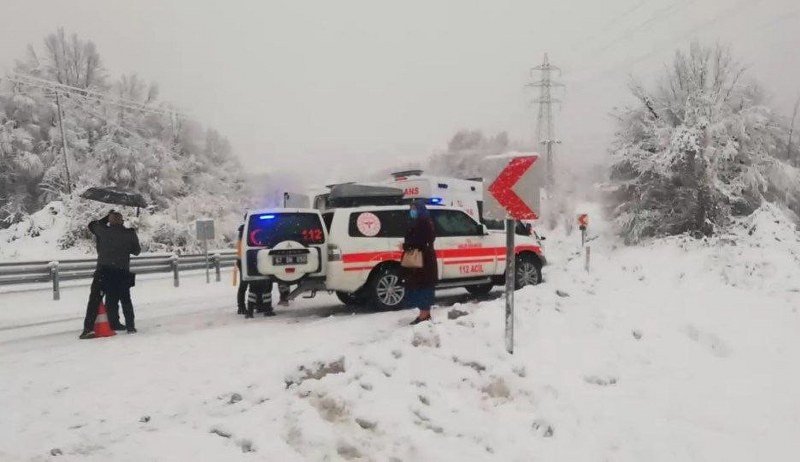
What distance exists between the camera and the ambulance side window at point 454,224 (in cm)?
1070

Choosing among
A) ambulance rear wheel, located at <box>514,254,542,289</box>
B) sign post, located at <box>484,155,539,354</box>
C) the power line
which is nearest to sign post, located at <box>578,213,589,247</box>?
ambulance rear wheel, located at <box>514,254,542,289</box>

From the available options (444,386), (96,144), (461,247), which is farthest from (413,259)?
(96,144)

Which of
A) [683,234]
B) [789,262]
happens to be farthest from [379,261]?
[683,234]

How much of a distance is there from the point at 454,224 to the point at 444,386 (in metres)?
6.05

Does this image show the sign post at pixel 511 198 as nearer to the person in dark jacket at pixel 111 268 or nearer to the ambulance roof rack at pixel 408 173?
the person in dark jacket at pixel 111 268

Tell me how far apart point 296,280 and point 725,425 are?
6.58 meters

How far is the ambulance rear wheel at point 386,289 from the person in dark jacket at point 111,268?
3883 mm

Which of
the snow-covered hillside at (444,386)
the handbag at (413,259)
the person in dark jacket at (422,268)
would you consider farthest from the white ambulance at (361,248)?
the handbag at (413,259)

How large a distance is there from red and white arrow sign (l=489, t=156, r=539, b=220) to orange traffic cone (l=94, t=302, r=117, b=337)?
656cm

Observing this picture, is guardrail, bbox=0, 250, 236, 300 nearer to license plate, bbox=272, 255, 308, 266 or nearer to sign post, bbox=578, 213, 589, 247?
license plate, bbox=272, 255, 308, 266

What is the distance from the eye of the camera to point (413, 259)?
821 centimetres

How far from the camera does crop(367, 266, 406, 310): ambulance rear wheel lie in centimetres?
1002

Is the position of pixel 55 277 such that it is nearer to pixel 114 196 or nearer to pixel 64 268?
pixel 64 268

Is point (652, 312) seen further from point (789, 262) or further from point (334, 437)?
point (789, 262)
